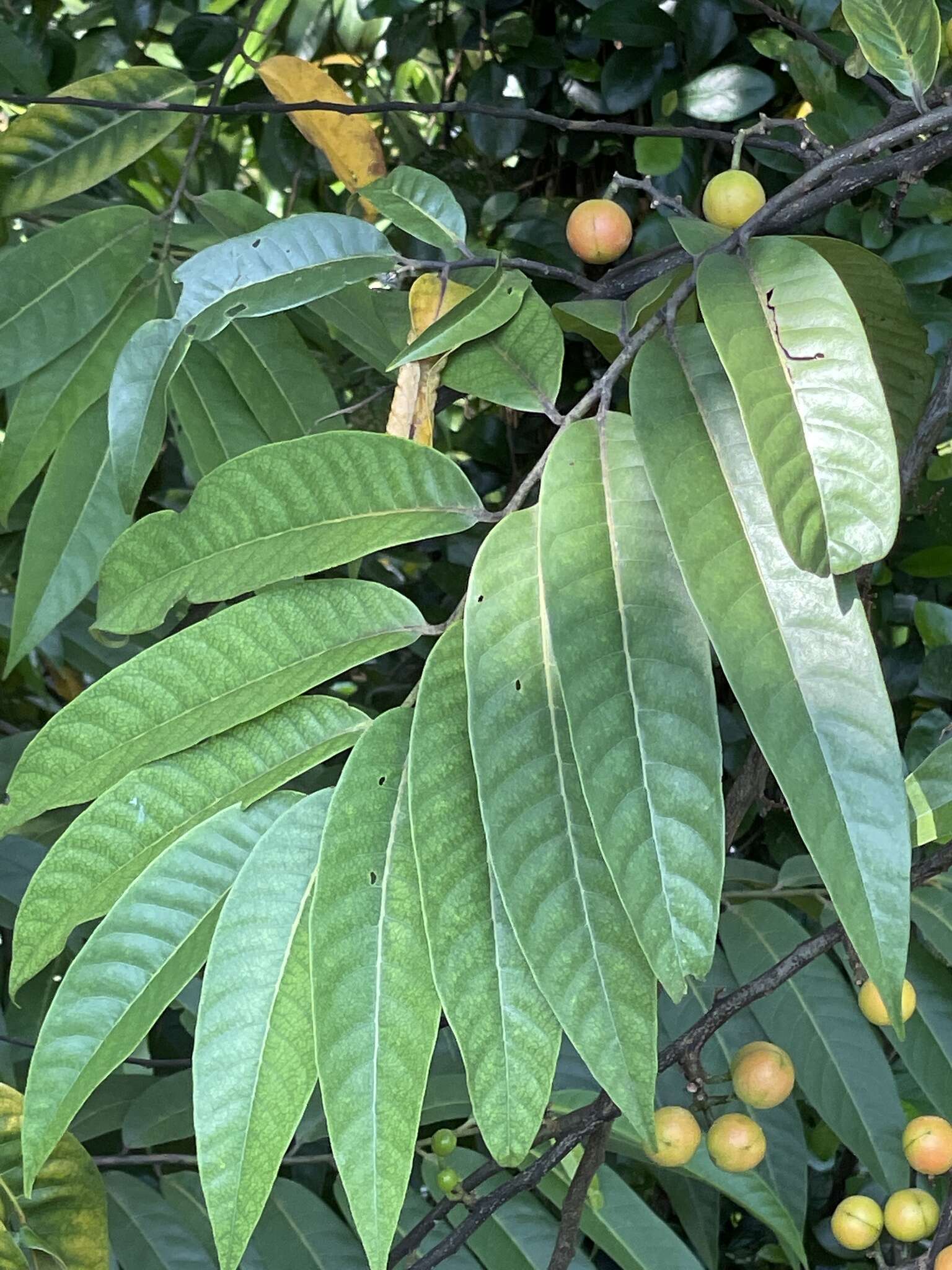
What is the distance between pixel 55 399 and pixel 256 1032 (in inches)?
18.7

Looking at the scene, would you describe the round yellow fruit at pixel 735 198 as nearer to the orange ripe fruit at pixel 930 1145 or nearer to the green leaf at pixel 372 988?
the green leaf at pixel 372 988

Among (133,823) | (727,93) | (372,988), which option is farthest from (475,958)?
(727,93)

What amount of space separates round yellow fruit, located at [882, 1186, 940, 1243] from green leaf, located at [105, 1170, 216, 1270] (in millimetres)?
456

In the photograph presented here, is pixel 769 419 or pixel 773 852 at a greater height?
pixel 769 419

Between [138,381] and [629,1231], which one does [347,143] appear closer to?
[138,381]

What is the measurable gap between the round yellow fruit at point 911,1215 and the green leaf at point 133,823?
0.55m

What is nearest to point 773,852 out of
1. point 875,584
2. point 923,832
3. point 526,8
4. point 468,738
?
point 875,584

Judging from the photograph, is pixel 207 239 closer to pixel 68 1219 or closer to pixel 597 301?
pixel 597 301

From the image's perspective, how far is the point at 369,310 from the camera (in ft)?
2.58

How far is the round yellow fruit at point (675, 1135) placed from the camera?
2.37 ft

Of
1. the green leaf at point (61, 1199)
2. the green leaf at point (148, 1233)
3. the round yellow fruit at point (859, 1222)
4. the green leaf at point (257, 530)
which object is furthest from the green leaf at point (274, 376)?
the round yellow fruit at point (859, 1222)

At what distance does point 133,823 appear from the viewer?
1.58 ft

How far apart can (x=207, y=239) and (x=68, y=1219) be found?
63cm

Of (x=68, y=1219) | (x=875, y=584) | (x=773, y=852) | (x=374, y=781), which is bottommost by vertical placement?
(x=773, y=852)
